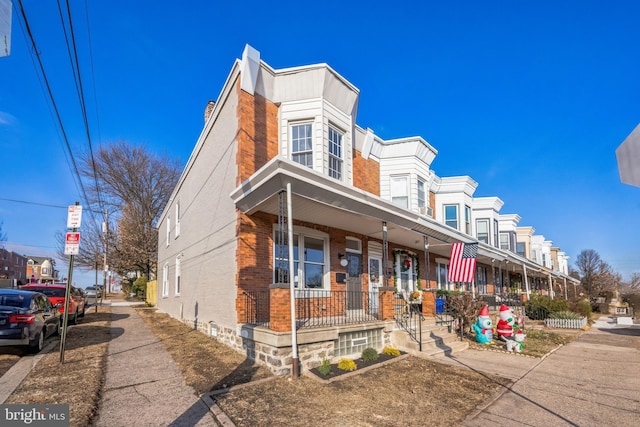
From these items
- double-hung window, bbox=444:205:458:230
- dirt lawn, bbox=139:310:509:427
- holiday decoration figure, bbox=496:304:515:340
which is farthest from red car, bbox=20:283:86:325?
double-hung window, bbox=444:205:458:230

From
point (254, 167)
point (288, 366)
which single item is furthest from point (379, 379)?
point (254, 167)

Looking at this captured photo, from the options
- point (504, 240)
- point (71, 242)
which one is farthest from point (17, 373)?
point (504, 240)

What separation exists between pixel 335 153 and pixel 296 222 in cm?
287

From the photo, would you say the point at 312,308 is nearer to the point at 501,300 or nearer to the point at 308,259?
the point at 308,259

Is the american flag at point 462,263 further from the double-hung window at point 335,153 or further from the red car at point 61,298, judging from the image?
the red car at point 61,298

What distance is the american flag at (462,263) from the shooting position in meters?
11.9

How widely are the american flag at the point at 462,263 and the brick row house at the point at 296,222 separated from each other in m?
1.09

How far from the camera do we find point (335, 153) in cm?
1152

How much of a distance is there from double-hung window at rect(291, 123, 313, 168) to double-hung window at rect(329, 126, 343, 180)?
2.62ft

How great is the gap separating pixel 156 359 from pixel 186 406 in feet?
11.2

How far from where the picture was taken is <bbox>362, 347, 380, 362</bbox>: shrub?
8.10 meters

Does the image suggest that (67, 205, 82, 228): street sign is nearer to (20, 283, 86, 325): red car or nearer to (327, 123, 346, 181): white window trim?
(327, 123, 346, 181): white window trim

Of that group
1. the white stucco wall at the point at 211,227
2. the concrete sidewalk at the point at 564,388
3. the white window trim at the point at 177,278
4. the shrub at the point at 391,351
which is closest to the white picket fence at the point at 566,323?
the concrete sidewalk at the point at 564,388

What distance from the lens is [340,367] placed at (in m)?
7.27
